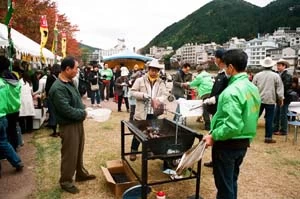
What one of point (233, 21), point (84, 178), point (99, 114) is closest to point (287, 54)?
point (233, 21)

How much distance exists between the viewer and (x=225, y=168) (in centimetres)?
258

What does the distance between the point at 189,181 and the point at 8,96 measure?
311 centimetres

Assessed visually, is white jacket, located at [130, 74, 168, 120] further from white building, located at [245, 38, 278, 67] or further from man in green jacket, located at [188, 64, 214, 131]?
white building, located at [245, 38, 278, 67]

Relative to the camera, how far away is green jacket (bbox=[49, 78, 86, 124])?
3.29m

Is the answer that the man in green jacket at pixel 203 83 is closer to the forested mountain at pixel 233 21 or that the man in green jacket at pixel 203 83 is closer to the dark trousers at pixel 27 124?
the dark trousers at pixel 27 124

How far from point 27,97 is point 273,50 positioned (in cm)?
9858

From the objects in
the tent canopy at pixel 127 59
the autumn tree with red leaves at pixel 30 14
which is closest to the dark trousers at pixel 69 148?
the autumn tree with red leaves at pixel 30 14

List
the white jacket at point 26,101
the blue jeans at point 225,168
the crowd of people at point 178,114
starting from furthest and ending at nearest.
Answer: the white jacket at point 26,101
the blue jeans at point 225,168
the crowd of people at point 178,114

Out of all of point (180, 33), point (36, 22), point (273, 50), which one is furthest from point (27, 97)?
point (180, 33)

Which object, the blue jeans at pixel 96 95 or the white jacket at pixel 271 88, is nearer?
A: the white jacket at pixel 271 88

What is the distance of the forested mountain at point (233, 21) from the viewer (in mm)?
107250

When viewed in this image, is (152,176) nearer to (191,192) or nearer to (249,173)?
(191,192)

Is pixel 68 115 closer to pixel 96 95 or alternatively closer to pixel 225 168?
pixel 225 168

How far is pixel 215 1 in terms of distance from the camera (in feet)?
480
